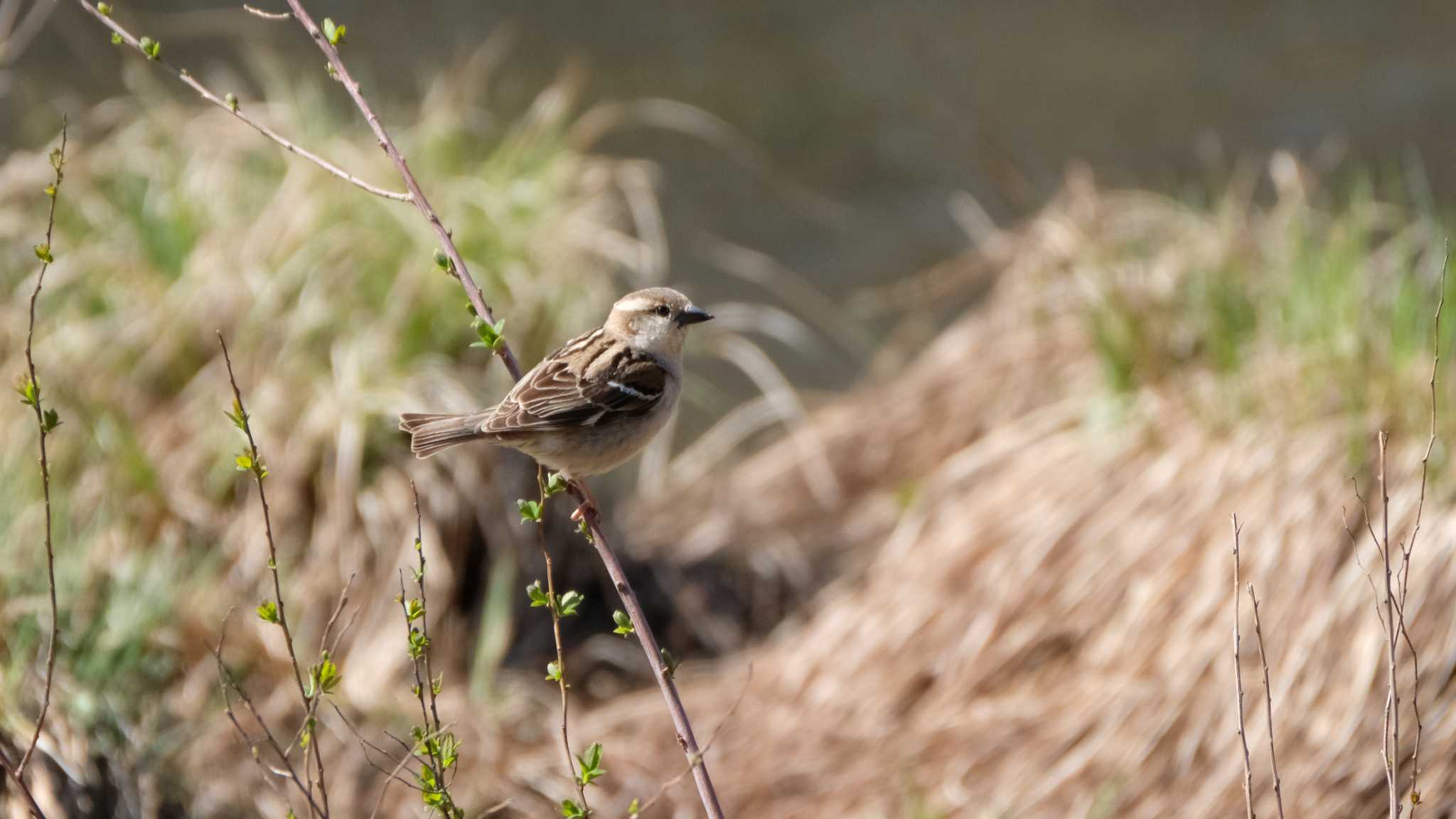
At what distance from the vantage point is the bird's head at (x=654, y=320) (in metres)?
3.41

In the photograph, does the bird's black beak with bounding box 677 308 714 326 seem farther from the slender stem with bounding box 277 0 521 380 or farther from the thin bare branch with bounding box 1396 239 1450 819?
the thin bare branch with bounding box 1396 239 1450 819

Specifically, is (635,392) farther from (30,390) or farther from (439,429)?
(30,390)

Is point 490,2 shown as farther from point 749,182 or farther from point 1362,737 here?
point 1362,737

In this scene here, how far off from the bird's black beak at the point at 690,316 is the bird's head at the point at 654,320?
46 millimetres

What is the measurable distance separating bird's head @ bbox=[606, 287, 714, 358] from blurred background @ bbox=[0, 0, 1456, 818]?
1537 millimetres

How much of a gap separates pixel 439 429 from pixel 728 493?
342 centimetres

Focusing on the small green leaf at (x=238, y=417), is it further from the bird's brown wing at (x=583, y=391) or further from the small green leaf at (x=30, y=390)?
the bird's brown wing at (x=583, y=391)

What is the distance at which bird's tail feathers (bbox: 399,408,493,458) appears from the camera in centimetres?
320

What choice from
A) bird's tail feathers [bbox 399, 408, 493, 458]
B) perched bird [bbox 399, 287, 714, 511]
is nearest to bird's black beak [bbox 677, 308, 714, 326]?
perched bird [bbox 399, 287, 714, 511]

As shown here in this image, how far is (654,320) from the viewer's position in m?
3.43

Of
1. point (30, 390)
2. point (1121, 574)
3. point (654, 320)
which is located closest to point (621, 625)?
point (30, 390)

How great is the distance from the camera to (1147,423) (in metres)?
5.12

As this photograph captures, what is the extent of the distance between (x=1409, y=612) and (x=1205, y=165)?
5520mm

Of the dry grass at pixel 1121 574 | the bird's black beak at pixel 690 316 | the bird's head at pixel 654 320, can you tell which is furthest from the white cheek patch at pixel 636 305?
the dry grass at pixel 1121 574
